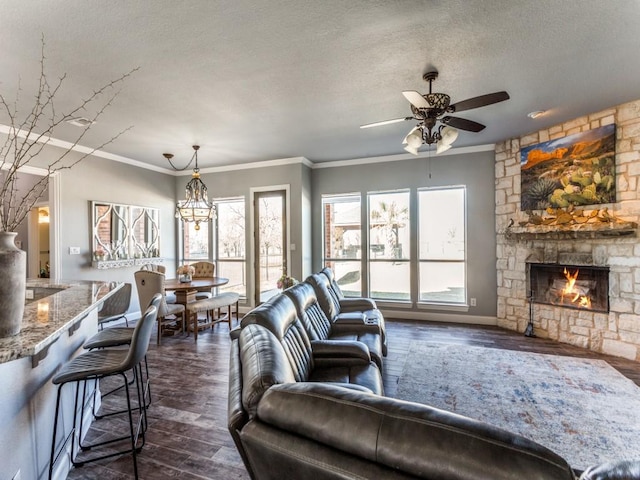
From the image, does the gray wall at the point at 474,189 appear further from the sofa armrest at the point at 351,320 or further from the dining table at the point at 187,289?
the dining table at the point at 187,289

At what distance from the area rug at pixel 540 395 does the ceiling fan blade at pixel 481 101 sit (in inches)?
98.0

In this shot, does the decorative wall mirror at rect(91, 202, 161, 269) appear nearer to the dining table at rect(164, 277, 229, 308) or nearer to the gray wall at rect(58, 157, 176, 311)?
the gray wall at rect(58, 157, 176, 311)

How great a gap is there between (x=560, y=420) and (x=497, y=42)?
292 centimetres

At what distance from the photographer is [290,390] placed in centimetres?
106

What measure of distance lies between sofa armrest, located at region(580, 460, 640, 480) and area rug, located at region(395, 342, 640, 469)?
1.81 m

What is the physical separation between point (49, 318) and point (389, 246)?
4.91m

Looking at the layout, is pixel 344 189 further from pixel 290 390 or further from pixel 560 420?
pixel 290 390

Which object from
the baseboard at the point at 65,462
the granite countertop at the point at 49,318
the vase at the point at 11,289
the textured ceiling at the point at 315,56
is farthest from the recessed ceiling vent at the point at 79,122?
the baseboard at the point at 65,462

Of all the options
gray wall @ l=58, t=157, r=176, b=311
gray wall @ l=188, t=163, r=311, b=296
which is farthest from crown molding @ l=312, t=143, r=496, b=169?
gray wall @ l=58, t=157, r=176, b=311

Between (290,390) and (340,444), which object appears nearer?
(340,444)

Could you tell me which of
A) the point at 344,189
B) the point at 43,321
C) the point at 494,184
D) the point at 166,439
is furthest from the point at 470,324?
the point at 43,321

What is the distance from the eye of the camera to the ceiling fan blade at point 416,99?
2.35 metres

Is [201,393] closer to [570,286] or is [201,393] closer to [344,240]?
[344,240]

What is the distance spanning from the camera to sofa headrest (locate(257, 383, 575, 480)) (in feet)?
2.34
